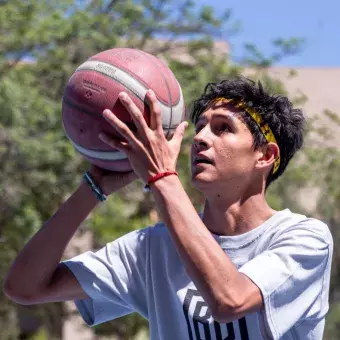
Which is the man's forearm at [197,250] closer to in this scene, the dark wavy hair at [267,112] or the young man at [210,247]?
the young man at [210,247]

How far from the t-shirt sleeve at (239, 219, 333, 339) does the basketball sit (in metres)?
0.63

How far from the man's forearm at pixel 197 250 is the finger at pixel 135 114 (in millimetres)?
212

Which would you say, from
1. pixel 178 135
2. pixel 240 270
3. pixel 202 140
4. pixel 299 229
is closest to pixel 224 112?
pixel 202 140

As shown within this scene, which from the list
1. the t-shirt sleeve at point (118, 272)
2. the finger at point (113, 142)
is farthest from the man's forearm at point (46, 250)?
the finger at point (113, 142)

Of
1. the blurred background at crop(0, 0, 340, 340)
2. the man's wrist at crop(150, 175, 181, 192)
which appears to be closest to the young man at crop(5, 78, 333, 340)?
the man's wrist at crop(150, 175, 181, 192)

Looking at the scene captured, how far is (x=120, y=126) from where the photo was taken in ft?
12.2

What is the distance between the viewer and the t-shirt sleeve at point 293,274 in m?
3.69

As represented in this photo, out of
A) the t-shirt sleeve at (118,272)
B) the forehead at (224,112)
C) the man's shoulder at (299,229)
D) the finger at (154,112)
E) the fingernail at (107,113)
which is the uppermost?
the finger at (154,112)

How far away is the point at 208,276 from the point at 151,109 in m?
0.70

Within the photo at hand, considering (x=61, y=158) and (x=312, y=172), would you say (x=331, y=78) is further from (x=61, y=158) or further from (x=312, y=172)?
(x=61, y=158)

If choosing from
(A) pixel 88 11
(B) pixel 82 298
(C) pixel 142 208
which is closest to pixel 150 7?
(A) pixel 88 11

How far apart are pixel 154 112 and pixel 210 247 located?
57 centimetres

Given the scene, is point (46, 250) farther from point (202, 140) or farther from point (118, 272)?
point (202, 140)

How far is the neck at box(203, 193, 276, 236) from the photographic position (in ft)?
13.4
